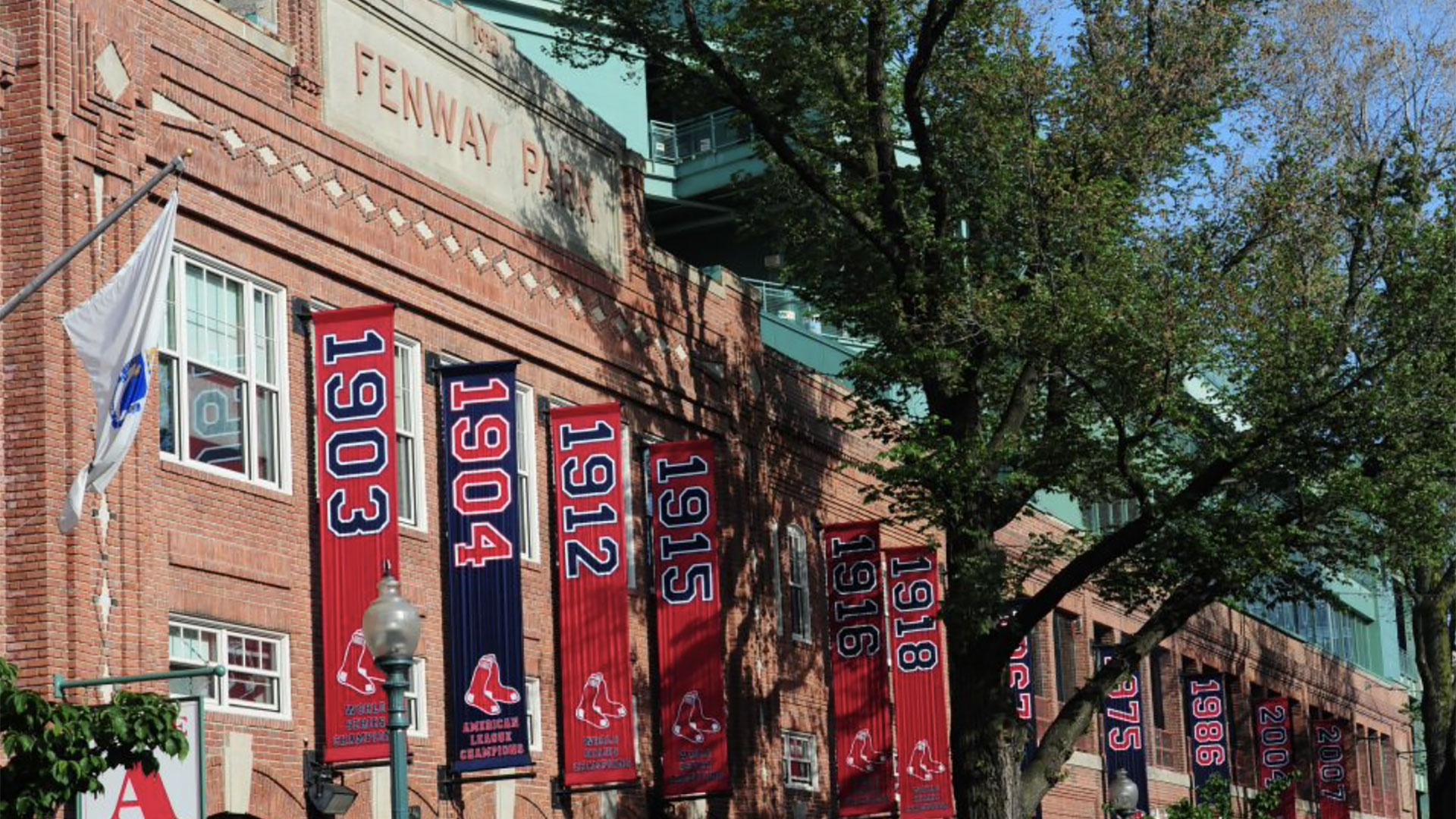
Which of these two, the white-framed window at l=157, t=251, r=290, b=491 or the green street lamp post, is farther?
the white-framed window at l=157, t=251, r=290, b=491

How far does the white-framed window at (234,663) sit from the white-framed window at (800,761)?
12.8 meters

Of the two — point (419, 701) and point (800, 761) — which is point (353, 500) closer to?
point (419, 701)

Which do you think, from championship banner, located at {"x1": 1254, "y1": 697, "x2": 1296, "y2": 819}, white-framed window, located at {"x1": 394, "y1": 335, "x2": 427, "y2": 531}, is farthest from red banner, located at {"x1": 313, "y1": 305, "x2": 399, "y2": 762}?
championship banner, located at {"x1": 1254, "y1": 697, "x2": 1296, "y2": 819}

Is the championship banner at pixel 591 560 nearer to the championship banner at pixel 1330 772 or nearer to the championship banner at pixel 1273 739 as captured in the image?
the championship banner at pixel 1273 739

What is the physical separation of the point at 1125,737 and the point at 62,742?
35.6m

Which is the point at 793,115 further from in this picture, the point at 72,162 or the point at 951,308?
the point at 72,162

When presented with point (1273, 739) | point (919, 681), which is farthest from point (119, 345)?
point (1273, 739)

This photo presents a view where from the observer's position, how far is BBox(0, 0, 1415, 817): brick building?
1928cm

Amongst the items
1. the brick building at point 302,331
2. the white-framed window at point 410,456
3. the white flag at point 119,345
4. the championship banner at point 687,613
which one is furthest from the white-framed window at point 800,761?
the white flag at point 119,345

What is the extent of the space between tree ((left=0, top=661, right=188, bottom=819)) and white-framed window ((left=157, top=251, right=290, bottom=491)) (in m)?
5.54

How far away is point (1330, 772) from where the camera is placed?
6366cm

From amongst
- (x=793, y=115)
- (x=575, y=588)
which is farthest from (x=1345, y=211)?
(x=575, y=588)

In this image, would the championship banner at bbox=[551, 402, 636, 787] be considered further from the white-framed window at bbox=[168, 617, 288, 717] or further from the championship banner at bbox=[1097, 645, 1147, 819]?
the championship banner at bbox=[1097, 645, 1147, 819]

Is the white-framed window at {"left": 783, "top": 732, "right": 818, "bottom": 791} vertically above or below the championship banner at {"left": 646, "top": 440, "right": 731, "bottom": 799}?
below
